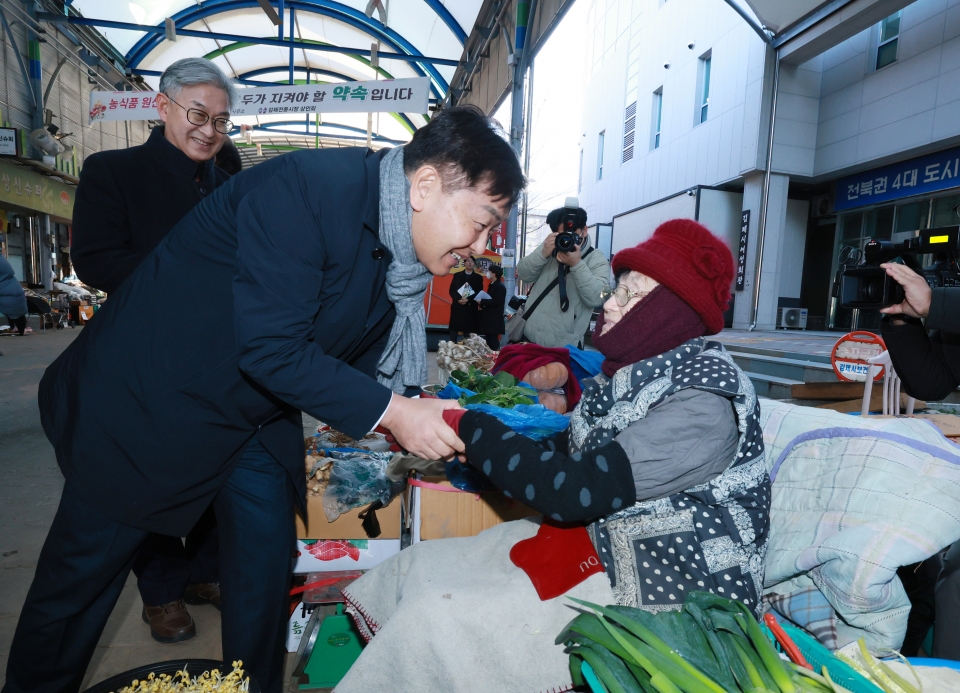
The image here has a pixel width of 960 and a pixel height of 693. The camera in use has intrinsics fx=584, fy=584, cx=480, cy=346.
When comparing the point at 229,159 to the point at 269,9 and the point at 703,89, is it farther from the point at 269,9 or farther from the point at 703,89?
the point at 703,89

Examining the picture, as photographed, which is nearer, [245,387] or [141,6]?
[245,387]

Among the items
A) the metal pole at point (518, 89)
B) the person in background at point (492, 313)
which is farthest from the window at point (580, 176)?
the person in background at point (492, 313)

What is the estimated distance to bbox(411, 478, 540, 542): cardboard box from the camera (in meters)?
1.97

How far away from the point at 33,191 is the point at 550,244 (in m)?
14.5

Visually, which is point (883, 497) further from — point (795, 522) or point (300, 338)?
point (300, 338)

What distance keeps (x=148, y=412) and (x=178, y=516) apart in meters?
0.27

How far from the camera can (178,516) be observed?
1.38m

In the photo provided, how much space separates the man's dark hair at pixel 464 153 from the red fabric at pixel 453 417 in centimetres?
52

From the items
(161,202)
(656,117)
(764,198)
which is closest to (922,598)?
(161,202)

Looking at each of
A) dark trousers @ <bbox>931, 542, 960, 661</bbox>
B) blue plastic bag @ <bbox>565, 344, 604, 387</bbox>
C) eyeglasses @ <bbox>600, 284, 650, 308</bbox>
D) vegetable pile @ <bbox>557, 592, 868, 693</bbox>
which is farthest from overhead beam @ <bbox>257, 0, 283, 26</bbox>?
dark trousers @ <bbox>931, 542, 960, 661</bbox>

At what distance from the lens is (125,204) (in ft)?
6.59

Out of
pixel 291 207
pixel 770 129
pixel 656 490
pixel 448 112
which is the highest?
→ pixel 770 129

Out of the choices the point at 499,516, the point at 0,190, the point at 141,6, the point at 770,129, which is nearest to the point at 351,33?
the point at 141,6

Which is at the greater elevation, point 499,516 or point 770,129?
point 770,129
